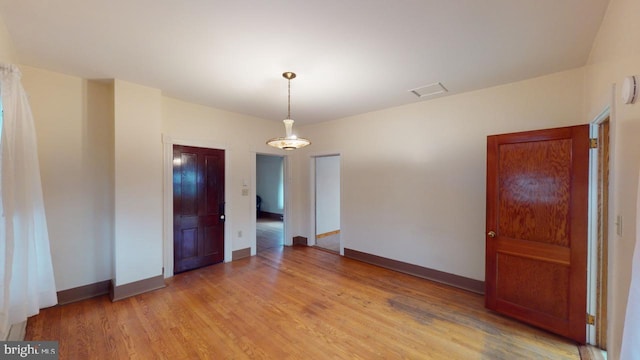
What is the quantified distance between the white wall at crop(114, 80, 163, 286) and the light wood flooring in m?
0.44

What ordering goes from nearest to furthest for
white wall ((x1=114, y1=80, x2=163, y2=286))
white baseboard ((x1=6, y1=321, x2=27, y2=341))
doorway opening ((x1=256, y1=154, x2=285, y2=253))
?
white baseboard ((x1=6, y1=321, x2=27, y2=341)), white wall ((x1=114, y1=80, x2=163, y2=286)), doorway opening ((x1=256, y1=154, x2=285, y2=253))

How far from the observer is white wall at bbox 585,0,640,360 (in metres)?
1.32

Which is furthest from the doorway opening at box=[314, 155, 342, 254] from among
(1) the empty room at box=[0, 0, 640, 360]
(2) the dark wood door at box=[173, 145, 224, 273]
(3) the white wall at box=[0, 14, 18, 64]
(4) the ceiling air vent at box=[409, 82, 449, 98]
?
(3) the white wall at box=[0, 14, 18, 64]

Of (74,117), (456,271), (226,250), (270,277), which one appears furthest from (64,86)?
(456,271)

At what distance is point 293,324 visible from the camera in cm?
247

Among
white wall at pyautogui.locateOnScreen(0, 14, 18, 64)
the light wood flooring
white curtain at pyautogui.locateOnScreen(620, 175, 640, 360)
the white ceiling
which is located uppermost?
the white ceiling

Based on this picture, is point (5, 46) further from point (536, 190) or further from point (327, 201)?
→ point (327, 201)

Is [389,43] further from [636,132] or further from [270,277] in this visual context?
[270,277]

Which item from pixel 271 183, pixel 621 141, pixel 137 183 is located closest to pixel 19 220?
pixel 137 183

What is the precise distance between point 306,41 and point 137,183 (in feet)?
9.17

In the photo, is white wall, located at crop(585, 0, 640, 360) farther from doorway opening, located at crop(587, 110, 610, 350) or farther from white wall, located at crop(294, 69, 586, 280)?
white wall, located at crop(294, 69, 586, 280)

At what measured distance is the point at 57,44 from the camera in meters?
2.19

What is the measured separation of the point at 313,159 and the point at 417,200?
240 cm

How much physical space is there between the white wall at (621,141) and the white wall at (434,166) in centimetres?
97
